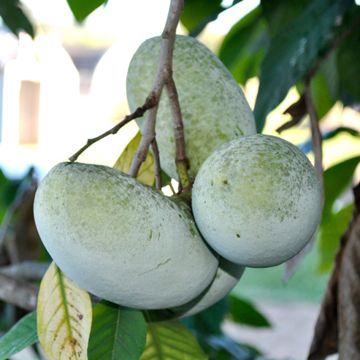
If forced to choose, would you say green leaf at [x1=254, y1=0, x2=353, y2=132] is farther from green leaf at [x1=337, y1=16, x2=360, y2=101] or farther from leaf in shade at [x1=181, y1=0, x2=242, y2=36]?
leaf in shade at [x1=181, y1=0, x2=242, y2=36]

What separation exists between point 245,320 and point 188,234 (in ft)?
3.20

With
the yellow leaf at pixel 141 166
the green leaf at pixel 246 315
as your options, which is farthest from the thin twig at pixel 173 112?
the green leaf at pixel 246 315

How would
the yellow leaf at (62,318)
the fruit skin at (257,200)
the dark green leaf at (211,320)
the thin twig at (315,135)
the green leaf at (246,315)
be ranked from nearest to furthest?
the fruit skin at (257,200), the yellow leaf at (62,318), the thin twig at (315,135), the dark green leaf at (211,320), the green leaf at (246,315)

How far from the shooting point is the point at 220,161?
576 mm

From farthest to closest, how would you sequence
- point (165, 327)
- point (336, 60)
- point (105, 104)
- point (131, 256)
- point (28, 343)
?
point (105, 104) < point (336, 60) < point (165, 327) < point (28, 343) < point (131, 256)

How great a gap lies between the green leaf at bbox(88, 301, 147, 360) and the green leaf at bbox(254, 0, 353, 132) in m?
0.28

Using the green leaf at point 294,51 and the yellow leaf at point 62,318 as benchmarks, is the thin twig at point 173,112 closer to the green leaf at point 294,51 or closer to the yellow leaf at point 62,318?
the yellow leaf at point 62,318

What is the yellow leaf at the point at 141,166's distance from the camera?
2.48ft

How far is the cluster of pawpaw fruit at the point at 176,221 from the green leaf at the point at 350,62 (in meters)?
0.55

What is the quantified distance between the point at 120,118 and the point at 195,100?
7054mm

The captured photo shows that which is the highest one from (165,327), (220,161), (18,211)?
(220,161)

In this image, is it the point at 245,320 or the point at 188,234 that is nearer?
the point at 188,234

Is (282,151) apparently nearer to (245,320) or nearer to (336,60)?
(336,60)

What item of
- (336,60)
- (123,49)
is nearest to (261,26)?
(336,60)
